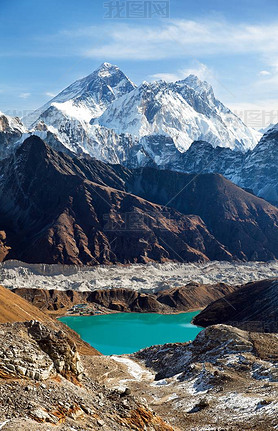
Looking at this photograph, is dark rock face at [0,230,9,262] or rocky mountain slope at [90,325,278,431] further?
dark rock face at [0,230,9,262]

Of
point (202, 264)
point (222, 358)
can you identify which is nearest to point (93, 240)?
point (202, 264)

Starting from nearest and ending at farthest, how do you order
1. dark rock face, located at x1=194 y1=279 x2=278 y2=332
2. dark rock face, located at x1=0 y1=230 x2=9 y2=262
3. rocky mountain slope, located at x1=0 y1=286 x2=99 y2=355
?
1. rocky mountain slope, located at x1=0 y1=286 x2=99 y2=355
2. dark rock face, located at x1=194 y1=279 x2=278 y2=332
3. dark rock face, located at x1=0 y1=230 x2=9 y2=262

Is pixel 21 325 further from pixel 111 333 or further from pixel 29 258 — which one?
pixel 29 258

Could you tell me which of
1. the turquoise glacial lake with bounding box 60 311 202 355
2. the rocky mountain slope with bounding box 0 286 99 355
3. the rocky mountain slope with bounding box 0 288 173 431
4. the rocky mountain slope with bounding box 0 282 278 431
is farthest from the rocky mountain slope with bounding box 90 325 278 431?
the turquoise glacial lake with bounding box 60 311 202 355

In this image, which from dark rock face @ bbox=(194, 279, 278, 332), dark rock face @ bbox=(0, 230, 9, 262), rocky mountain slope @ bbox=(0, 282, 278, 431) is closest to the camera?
rocky mountain slope @ bbox=(0, 282, 278, 431)

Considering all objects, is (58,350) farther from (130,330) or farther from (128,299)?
(128,299)

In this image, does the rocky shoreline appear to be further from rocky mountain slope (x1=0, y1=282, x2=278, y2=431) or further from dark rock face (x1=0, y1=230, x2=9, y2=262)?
rocky mountain slope (x1=0, y1=282, x2=278, y2=431)

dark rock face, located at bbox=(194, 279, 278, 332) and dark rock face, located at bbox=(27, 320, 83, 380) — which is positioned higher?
dark rock face, located at bbox=(194, 279, 278, 332)
